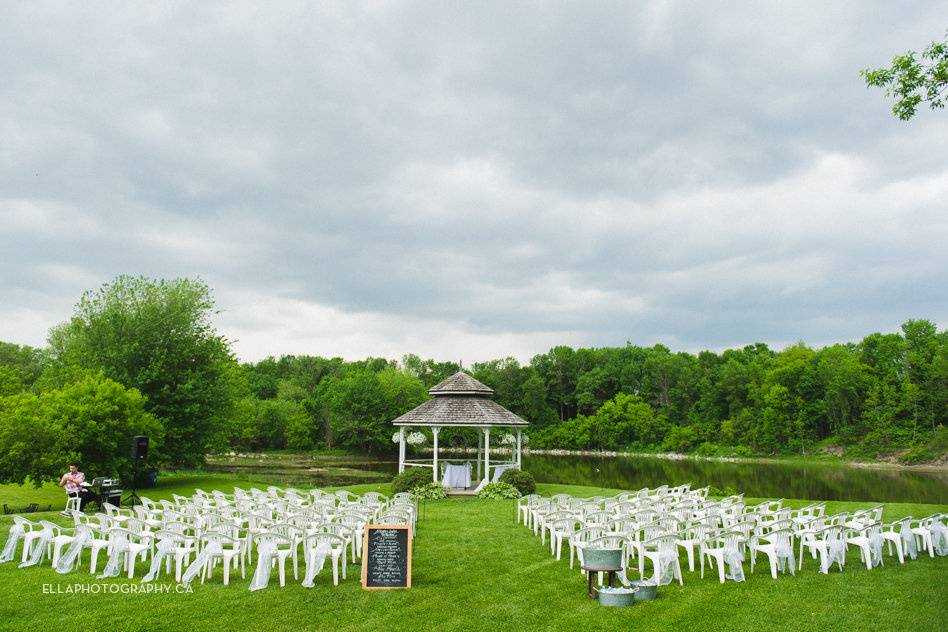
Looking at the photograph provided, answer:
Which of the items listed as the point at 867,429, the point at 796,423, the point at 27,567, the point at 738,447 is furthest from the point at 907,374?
the point at 27,567

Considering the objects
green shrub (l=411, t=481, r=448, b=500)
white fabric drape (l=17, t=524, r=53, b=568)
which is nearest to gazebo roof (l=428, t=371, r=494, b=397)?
green shrub (l=411, t=481, r=448, b=500)

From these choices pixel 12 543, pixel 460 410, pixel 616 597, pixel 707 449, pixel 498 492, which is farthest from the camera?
pixel 707 449

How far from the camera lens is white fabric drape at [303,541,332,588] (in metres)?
8.50

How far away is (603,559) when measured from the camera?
7.80 metres

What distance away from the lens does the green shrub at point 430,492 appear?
20.0 metres

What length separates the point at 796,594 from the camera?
8.07 metres

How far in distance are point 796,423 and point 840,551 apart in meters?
51.0

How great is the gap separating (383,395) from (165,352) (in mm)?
35660

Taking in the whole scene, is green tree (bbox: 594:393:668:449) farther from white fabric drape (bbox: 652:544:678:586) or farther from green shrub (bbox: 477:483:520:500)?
white fabric drape (bbox: 652:544:678:586)

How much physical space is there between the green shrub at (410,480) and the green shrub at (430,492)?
0.18m

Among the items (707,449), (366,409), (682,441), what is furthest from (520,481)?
(682,441)

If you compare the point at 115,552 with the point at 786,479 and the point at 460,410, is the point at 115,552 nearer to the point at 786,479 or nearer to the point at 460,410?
the point at 460,410

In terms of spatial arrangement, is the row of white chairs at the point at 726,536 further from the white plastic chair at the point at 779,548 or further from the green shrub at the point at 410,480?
the green shrub at the point at 410,480

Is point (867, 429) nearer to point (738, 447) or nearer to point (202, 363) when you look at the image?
point (738, 447)
